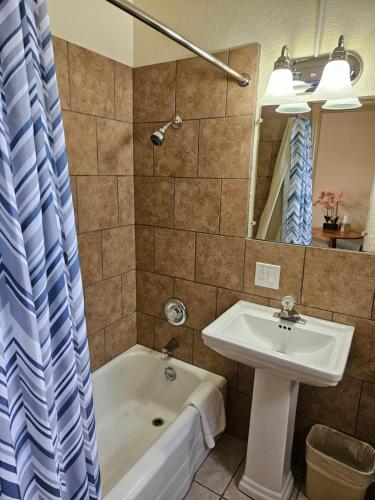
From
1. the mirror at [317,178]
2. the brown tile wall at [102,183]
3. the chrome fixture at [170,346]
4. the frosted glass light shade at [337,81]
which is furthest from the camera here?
the chrome fixture at [170,346]

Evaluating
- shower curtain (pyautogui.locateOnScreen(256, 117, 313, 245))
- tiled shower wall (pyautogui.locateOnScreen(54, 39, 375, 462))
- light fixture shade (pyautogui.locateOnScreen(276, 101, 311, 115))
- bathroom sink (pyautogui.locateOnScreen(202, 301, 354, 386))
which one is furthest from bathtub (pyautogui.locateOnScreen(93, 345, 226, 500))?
light fixture shade (pyautogui.locateOnScreen(276, 101, 311, 115))

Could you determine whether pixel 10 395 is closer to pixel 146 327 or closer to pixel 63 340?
pixel 63 340

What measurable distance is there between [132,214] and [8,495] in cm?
162

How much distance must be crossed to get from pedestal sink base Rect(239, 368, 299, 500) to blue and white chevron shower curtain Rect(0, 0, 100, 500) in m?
0.95

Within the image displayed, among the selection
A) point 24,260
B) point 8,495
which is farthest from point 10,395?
point 24,260

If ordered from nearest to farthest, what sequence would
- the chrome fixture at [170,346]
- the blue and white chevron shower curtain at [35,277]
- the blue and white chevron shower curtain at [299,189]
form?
1. the blue and white chevron shower curtain at [35,277]
2. the blue and white chevron shower curtain at [299,189]
3. the chrome fixture at [170,346]

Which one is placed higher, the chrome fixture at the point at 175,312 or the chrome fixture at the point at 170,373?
the chrome fixture at the point at 175,312

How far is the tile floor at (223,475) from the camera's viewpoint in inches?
65.5

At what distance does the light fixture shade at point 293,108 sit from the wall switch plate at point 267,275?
766 millimetres

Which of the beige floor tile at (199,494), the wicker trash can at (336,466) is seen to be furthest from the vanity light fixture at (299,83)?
the beige floor tile at (199,494)

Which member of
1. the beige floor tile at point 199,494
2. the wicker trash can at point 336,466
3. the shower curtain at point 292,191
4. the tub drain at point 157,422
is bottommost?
the beige floor tile at point 199,494

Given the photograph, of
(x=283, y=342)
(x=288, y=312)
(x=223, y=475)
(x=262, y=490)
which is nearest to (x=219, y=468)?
(x=223, y=475)

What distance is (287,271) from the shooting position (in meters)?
1.67

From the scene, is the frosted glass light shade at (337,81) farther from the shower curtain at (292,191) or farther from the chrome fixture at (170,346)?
the chrome fixture at (170,346)
